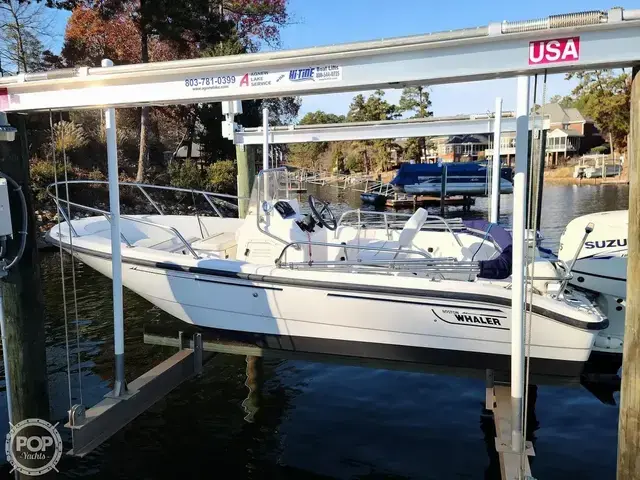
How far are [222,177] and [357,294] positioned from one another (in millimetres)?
19176

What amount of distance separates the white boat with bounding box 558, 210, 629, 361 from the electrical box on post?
5080 millimetres

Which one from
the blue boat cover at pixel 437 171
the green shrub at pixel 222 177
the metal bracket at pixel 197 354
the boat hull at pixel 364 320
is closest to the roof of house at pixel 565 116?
the blue boat cover at pixel 437 171

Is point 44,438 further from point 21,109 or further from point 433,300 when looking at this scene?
point 433,300

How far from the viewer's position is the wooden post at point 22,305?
13.7 ft

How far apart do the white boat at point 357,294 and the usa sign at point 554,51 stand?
2.75 meters

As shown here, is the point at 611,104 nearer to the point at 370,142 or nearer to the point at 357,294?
the point at 370,142

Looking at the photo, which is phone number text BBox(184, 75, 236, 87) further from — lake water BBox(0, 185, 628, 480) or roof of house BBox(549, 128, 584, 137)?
roof of house BBox(549, 128, 584, 137)

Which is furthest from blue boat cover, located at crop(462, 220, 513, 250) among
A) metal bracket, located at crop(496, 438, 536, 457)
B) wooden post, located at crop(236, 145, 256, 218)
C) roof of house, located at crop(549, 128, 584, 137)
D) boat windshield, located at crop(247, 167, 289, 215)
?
roof of house, located at crop(549, 128, 584, 137)

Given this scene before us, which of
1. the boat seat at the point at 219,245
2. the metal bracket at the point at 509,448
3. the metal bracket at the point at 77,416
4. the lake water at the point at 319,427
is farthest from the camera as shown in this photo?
the boat seat at the point at 219,245

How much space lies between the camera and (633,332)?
9.23ft

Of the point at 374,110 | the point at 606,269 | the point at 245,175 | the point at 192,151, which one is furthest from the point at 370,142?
the point at 606,269

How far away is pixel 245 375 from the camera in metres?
7.14

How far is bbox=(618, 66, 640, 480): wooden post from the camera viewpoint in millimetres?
2707

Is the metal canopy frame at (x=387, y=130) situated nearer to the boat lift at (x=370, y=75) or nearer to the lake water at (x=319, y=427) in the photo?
the lake water at (x=319, y=427)
